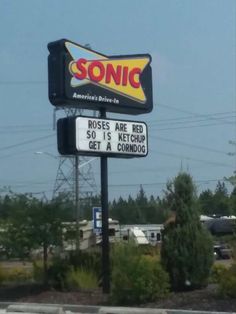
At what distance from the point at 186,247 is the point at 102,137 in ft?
13.8

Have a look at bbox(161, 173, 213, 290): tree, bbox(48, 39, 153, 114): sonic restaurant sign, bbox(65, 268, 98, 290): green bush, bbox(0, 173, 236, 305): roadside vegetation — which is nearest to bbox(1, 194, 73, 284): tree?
bbox(0, 173, 236, 305): roadside vegetation

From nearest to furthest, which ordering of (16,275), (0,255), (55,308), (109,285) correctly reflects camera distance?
(55,308) → (109,285) → (0,255) → (16,275)

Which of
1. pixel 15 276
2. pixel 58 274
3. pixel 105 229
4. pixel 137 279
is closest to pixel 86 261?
pixel 58 274

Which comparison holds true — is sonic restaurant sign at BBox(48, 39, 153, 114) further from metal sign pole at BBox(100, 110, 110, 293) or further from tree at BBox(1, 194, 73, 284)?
tree at BBox(1, 194, 73, 284)

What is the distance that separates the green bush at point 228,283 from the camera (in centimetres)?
1634

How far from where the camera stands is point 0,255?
2341 centimetres

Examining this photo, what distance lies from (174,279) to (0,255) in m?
7.04

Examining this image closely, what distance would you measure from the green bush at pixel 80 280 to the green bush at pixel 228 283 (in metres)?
5.27

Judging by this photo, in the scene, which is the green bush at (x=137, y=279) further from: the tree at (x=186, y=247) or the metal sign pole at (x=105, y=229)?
the metal sign pole at (x=105, y=229)

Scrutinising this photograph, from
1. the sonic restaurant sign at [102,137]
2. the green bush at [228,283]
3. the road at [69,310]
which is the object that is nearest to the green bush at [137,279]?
the road at [69,310]

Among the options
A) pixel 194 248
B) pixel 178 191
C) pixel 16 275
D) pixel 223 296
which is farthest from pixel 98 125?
pixel 16 275

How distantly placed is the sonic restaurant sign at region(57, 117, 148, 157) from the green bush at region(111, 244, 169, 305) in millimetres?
3585

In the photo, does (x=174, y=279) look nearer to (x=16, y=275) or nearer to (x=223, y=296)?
(x=223, y=296)

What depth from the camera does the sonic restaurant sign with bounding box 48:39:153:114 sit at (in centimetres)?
2027
